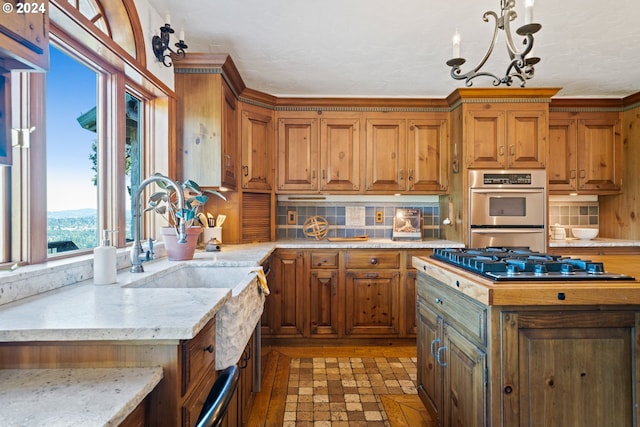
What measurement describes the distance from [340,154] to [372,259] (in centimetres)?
108

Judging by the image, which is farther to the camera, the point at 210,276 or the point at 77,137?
the point at 210,276

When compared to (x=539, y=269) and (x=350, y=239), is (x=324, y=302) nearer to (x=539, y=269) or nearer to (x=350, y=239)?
(x=350, y=239)

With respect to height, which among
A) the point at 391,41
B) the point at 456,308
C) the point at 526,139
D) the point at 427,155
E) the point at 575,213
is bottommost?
the point at 456,308

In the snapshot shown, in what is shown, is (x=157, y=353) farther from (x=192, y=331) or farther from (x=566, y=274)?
(x=566, y=274)

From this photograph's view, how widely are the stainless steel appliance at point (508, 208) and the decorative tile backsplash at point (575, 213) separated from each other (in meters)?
0.82

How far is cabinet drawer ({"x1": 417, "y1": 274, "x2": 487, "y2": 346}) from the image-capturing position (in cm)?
137

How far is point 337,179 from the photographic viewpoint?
3504 millimetres

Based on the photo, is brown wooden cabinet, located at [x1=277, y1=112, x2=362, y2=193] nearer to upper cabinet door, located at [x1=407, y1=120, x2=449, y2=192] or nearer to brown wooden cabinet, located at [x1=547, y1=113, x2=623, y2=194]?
upper cabinet door, located at [x1=407, y1=120, x2=449, y2=192]

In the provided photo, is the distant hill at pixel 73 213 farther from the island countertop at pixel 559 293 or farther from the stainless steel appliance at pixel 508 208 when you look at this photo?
the stainless steel appliance at pixel 508 208

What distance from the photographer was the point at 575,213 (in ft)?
12.8

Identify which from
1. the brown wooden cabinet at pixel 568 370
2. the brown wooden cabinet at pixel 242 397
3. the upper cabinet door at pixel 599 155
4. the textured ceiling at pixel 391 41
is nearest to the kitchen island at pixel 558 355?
the brown wooden cabinet at pixel 568 370

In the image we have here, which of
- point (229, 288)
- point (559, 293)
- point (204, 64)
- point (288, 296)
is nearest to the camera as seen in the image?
point (559, 293)

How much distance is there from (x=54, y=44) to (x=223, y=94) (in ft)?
4.14

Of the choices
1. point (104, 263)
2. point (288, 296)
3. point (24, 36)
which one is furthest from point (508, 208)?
point (24, 36)
